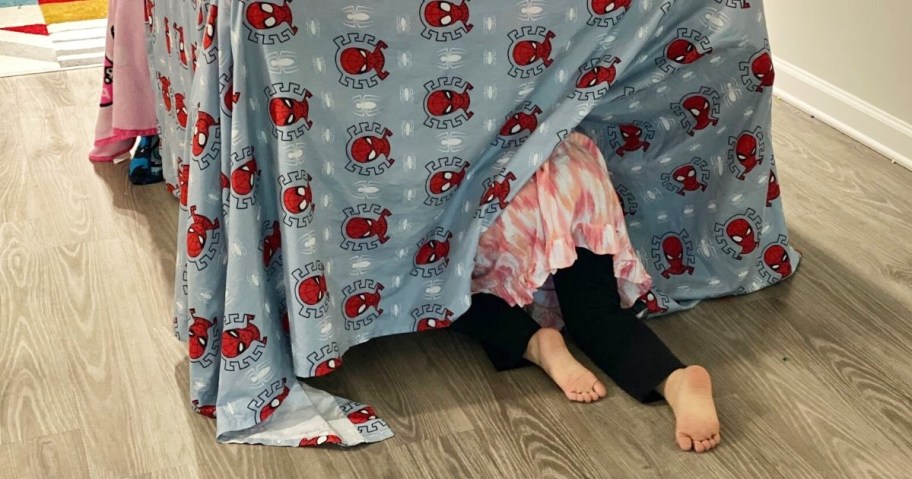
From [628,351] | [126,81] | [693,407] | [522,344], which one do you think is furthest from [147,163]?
[693,407]

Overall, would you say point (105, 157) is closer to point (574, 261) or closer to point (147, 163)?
point (147, 163)

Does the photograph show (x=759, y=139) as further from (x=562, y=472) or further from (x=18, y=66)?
(x=18, y=66)

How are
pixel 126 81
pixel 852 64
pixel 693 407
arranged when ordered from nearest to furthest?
pixel 693 407 < pixel 126 81 < pixel 852 64

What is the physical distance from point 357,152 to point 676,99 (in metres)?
0.60

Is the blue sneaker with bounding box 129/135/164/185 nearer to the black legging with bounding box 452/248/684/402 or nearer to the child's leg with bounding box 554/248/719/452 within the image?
the black legging with bounding box 452/248/684/402

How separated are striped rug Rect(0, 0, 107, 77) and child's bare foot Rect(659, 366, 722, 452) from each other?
227 cm

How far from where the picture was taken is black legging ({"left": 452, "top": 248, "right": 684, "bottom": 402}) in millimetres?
1661

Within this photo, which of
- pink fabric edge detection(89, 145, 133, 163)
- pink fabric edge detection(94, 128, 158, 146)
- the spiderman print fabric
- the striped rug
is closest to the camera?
the spiderman print fabric

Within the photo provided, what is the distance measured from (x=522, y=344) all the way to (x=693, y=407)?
30 centimetres

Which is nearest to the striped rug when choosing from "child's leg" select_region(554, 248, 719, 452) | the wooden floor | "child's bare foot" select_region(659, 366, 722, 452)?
the wooden floor

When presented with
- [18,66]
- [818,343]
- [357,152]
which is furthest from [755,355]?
[18,66]

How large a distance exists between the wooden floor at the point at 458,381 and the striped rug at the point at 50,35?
3.19 feet

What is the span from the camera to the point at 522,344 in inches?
66.3

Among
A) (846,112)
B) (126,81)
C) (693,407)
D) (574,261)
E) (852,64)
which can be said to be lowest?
(846,112)
